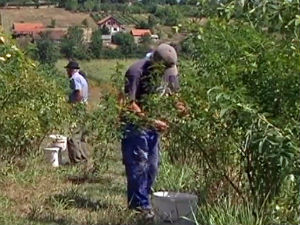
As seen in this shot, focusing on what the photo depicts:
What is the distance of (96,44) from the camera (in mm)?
16781

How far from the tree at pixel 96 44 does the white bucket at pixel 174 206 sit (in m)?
9.56

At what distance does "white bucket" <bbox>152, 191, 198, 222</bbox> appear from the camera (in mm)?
6570

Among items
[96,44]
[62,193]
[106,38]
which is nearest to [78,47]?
[96,44]

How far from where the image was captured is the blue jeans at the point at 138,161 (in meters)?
6.95

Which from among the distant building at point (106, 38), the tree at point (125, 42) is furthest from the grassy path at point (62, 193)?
the distant building at point (106, 38)

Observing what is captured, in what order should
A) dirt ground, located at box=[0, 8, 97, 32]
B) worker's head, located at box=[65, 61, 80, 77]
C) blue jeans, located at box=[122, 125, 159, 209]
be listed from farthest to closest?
dirt ground, located at box=[0, 8, 97, 32], worker's head, located at box=[65, 61, 80, 77], blue jeans, located at box=[122, 125, 159, 209]

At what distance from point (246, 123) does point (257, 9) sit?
0.70 meters

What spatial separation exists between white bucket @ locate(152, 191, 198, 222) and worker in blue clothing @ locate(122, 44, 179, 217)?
0.09 m

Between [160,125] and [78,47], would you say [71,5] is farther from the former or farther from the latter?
[160,125]

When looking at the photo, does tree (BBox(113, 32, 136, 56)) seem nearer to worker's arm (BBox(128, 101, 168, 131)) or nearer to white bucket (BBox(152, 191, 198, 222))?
white bucket (BBox(152, 191, 198, 222))

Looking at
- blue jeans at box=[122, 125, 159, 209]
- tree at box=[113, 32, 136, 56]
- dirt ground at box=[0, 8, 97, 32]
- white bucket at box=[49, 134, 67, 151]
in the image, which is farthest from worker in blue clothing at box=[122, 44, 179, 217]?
dirt ground at box=[0, 8, 97, 32]

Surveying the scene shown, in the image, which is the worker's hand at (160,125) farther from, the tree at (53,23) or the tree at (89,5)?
the tree at (89,5)

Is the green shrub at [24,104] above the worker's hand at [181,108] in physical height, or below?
below

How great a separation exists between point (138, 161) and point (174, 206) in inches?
23.8
